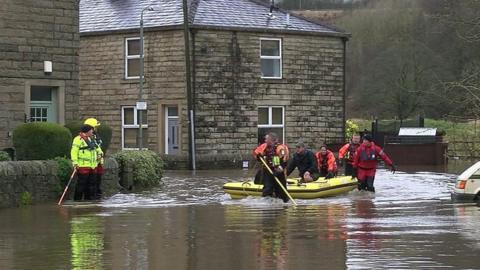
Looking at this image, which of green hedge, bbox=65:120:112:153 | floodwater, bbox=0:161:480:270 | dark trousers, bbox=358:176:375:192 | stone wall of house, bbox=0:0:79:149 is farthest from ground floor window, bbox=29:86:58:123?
dark trousers, bbox=358:176:375:192

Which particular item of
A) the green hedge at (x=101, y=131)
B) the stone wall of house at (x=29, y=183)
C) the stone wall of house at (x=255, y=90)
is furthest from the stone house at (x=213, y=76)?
the stone wall of house at (x=29, y=183)

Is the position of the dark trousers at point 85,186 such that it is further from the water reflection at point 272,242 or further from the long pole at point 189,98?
the long pole at point 189,98

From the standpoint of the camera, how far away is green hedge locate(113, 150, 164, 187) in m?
24.1

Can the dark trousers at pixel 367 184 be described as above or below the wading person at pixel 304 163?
below

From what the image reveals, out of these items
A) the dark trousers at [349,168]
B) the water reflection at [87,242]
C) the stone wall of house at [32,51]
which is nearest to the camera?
the water reflection at [87,242]

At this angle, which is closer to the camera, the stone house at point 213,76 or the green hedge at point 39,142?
the green hedge at point 39,142

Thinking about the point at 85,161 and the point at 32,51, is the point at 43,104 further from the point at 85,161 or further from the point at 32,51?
the point at 85,161

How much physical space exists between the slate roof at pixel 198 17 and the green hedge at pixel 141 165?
40.1 ft

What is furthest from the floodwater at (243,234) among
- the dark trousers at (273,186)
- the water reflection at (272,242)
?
the dark trousers at (273,186)

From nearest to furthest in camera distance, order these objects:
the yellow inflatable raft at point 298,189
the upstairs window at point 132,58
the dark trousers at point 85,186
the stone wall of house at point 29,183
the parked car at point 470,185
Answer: the stone wall of house at point 29,183
the parked car at point 470,185
the dark trousers at point 85,186
the yellow inflatable raft at point 298,189
the upstairs window at point 132,58

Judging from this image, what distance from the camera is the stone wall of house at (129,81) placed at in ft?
122

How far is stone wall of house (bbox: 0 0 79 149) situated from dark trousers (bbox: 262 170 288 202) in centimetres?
860


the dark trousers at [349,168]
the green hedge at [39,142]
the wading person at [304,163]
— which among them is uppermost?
the green hedge at [39,142]

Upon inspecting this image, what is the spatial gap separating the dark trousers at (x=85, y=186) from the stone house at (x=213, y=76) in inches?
585
